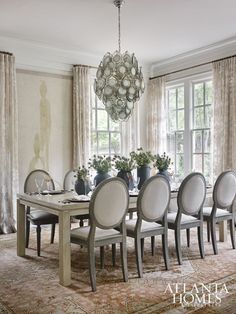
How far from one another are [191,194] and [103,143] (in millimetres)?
3173

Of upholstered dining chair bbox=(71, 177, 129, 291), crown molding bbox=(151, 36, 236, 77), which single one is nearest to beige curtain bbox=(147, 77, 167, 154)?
crown molding bbox=(151, 36, 236, 77)

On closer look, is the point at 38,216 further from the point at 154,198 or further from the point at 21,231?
the point at 154,198

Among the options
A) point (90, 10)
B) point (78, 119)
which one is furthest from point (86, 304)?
point (78, 119)

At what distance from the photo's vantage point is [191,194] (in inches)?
153

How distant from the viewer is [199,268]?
3.65m

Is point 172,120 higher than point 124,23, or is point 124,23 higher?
point 124,23

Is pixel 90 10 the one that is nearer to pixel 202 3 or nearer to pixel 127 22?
pixel 127 22

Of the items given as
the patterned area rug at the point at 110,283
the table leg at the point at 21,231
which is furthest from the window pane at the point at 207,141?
the table leg at the point at 21,231

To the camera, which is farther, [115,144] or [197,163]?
[115,144]

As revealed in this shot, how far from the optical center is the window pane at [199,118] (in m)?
6.47

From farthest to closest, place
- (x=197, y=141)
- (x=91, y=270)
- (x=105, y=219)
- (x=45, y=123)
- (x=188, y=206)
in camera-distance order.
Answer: (x=197, y=141) → (x=45, y=123) → (x=188, y=206) → (x=105, y=219) → (x=91, y=270)

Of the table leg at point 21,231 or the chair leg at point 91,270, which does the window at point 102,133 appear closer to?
the table leg at point 21,231

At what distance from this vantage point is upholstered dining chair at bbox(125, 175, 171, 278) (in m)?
3.44

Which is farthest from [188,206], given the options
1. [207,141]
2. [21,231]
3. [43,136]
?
[43,136]
